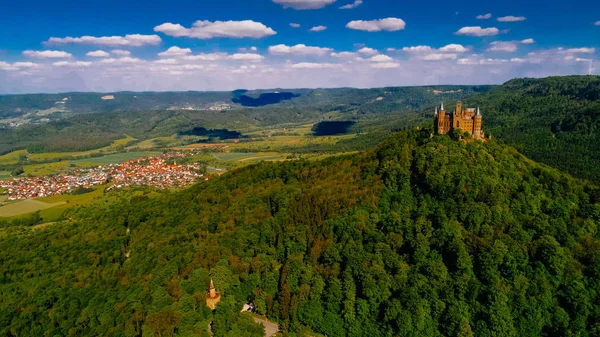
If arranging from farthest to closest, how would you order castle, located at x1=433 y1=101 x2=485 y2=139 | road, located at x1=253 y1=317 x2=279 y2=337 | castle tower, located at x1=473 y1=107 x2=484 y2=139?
1. castle, located at x1=433 y1=101 x2=485 y2=139
2. castle tower, located at x1=473 y1=107 x2=484 y2=139
3. road, located at x1=253 y1=317 x2=279 y2=337

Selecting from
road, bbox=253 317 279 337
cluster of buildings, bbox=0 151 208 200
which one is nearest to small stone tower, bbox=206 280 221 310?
road, bbox=253 317 279 337

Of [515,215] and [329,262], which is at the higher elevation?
[515,215]

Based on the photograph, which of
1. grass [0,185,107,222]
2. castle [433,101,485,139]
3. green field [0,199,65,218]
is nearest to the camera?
castle [433,101,485,139]

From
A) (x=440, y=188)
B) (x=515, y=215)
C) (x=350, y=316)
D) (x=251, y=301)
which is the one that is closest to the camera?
(x=350, y=316)

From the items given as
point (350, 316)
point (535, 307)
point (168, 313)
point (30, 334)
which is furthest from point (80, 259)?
point (535, 307)

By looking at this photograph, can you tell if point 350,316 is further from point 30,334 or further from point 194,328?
point 30,334

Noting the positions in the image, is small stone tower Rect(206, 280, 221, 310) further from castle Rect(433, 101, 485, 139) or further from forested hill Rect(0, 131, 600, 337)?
castle Rect(433, 101, 485, 139)

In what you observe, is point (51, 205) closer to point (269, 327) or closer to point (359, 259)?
point (269, 327)
